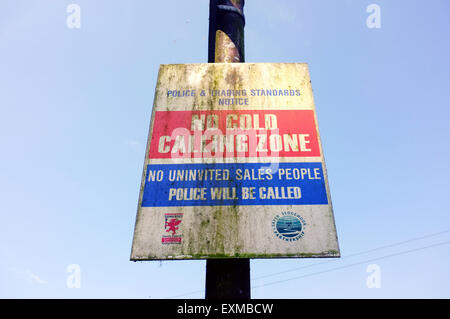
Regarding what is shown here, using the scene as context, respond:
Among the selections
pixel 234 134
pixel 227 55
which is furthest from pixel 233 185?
pixel 227 55

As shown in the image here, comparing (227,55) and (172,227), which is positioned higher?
(227,55)

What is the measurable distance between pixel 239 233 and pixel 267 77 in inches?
68.3

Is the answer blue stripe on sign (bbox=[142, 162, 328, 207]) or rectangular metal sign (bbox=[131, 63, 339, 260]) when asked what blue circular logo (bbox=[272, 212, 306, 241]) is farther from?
blue stripe on sign (bbox=[142, 162, 328, 207])

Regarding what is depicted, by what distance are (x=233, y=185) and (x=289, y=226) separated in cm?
58

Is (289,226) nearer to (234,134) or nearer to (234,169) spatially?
(234,169)

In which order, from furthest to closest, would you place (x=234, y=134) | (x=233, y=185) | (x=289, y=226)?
(x=234, y=134) < (x=233, y=185) < (x=289, y=226)

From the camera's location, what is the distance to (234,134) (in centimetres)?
278

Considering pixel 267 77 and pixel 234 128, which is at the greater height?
pixel 267 77

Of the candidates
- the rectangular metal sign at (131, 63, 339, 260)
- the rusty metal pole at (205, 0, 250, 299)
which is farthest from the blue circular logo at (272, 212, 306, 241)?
the rusty metal pole at (205, 0, 250, 299)

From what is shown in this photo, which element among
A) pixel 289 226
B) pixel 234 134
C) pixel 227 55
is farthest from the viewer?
pixel 227 55
